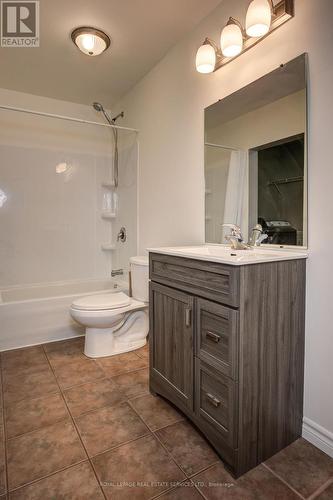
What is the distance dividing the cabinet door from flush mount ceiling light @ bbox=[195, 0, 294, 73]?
1351 millimetres

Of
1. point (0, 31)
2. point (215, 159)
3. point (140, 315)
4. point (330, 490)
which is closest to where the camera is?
point (330, 490)

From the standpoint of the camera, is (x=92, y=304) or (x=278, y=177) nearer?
(x=278, y=177)

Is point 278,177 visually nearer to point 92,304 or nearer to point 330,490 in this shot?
point 330,490

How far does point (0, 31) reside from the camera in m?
2.07

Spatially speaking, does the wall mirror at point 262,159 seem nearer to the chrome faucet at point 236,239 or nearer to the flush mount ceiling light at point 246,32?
the chrome faucet at point 236,239

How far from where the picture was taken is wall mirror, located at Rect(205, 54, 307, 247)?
1.41 metres

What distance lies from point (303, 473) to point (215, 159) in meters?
1.71

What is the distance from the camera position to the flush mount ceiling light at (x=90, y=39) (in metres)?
2.03

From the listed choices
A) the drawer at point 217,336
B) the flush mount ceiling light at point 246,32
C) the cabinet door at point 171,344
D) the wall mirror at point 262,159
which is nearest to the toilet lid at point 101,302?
the cabinet door at point 171,344

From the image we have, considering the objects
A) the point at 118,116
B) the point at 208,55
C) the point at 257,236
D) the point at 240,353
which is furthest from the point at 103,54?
the point at 240,353

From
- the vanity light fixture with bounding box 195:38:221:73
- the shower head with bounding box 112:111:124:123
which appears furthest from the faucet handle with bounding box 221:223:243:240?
the shower head with bounding box 112:111:124:123

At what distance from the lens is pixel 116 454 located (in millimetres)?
1312

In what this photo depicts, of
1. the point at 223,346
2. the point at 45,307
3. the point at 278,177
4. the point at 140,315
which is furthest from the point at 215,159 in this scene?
the point at 45,307

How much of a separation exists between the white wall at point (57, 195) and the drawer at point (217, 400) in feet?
6.00
